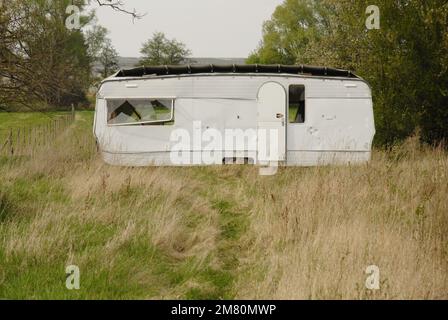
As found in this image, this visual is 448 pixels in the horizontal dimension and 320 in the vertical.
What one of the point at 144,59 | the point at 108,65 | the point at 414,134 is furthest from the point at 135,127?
the point at 144,59

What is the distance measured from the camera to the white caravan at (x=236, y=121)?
10445 mm

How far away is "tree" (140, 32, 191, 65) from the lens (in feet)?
216

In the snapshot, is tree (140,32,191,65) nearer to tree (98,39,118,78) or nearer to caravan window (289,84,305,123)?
tree (98,39,118,78)

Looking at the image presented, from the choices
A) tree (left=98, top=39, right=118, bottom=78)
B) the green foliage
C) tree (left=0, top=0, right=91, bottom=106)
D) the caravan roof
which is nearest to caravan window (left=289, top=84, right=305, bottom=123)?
the caravan roof

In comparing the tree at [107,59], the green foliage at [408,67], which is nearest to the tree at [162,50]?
the tree at [107,59]

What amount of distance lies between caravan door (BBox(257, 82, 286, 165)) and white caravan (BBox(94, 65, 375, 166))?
0.03 metres

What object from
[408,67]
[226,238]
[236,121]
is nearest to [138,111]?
[236,121]

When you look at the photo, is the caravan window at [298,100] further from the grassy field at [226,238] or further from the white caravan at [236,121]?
the grassy field at [226,238]

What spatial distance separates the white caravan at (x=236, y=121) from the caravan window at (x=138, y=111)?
0.09 feet

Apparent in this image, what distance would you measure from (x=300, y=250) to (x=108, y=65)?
61333mm

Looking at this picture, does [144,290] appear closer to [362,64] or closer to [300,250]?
[300,250]

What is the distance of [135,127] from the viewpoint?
10469mm

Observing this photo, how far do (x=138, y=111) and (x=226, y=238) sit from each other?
6.07m

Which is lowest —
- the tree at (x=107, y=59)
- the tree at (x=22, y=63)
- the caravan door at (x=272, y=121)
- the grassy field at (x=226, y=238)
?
the grassy field at (x=226, y=238)
